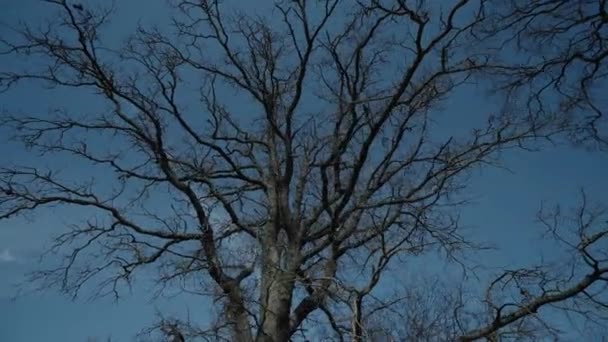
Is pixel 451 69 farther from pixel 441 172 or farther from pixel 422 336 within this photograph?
pixel 422 336

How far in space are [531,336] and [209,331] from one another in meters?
4.92

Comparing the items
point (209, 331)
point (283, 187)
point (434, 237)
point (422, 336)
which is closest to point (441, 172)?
point (434, 237)


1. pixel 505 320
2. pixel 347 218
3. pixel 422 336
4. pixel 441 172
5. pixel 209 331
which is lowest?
pixel 209 331

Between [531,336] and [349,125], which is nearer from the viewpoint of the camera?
[531,336]

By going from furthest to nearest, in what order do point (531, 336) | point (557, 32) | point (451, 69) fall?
point (451, 69), point (531, 336), point (557, 32)

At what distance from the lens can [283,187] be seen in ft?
40.1

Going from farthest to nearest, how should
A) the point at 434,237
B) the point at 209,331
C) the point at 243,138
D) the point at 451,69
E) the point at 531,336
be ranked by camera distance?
the point at 243,138
the point at 434,237
the point at 451,69
the point at 531,336
the point at 209,331

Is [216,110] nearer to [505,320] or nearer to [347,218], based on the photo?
[347,218]

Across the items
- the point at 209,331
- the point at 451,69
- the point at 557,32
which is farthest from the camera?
the point at 451,69

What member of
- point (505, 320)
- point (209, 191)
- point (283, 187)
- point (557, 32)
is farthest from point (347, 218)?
point (557, 32)

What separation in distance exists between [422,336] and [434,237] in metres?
3.12

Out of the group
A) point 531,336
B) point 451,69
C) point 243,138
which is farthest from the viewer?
point 243,138

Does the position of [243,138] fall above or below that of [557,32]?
above

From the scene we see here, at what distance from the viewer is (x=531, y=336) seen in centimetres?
965
